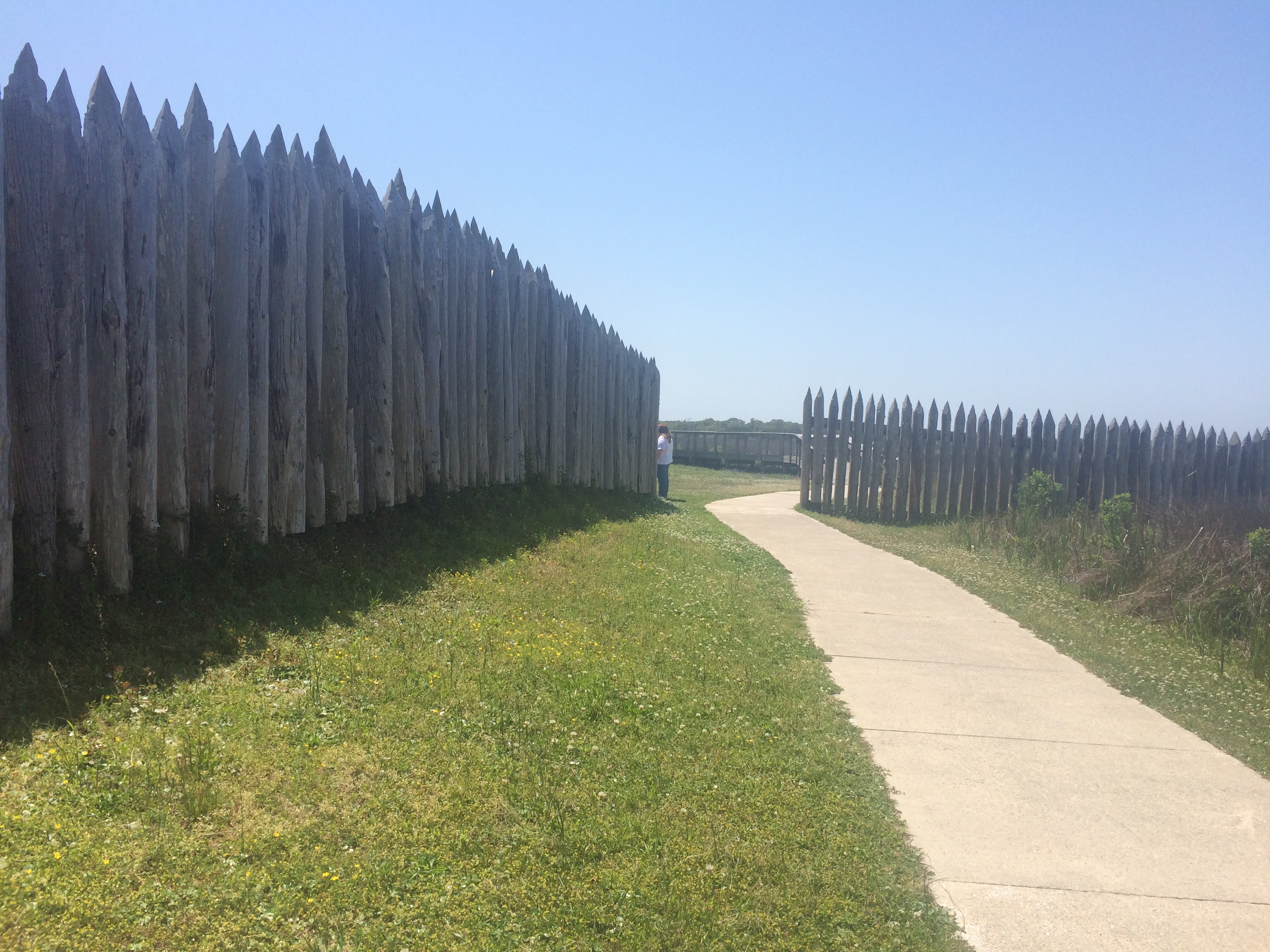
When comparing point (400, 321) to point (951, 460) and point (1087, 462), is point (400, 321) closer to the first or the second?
point (951, 460)

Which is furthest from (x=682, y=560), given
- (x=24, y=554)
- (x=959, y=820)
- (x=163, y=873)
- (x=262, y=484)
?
(x=163, y=873)

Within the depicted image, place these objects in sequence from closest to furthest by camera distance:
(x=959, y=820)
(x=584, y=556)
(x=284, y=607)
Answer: (x=959, y=820) < (x=284, y=607) < (x=584, y=556)

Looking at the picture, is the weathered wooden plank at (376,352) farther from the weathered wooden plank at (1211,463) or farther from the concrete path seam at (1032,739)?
the weathered wooden plank at (1211,463)

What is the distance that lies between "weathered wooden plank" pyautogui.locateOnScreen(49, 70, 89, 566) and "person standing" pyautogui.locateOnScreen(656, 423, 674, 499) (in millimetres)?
13035

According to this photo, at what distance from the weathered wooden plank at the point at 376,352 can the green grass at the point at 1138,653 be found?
205 inches

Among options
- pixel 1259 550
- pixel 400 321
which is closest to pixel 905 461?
pixel 1259 550

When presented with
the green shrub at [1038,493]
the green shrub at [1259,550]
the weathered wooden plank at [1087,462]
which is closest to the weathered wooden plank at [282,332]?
the green shrub at [1259,550]

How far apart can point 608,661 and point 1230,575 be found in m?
6.14

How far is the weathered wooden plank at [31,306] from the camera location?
160 inches

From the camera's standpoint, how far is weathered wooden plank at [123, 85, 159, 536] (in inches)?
176

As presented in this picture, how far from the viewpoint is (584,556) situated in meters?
7.81

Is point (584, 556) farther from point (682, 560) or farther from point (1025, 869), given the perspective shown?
point (1025, 869)

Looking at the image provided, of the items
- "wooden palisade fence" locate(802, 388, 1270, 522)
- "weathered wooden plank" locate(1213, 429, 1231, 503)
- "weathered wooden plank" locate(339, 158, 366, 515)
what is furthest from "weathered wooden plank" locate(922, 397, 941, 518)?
"weathered wooden plank" locate(339, 158, 366, 515)

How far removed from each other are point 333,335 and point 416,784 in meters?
3.60
